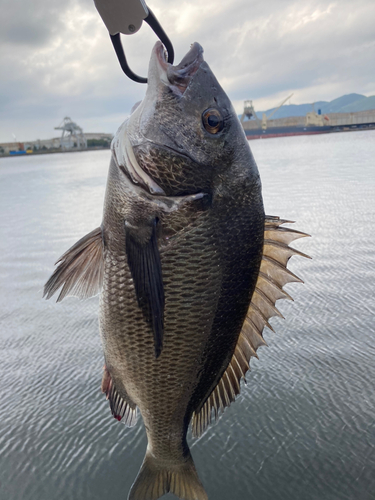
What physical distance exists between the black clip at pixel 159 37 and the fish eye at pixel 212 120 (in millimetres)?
294

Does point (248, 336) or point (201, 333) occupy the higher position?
point (201, 333)

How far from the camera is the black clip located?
62.6 inches

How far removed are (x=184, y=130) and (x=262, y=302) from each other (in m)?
0.81

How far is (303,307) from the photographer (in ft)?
11.9

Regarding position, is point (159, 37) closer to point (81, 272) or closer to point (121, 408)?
point (81, 272)

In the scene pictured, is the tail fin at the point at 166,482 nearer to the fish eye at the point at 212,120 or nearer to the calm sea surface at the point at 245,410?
the calm sea surface at the point at 245,410

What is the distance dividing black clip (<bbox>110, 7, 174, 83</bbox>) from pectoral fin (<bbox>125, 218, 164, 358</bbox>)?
2.34 ft

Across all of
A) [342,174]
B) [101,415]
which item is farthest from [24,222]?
[342,174]

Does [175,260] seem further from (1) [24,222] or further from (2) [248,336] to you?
(1) [24,222]

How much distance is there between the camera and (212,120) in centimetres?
166

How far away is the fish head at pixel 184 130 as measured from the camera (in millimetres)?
1620

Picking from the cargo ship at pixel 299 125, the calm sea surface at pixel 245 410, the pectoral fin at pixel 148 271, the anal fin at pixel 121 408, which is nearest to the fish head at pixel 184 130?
the pectoral fin at pixel 148 271

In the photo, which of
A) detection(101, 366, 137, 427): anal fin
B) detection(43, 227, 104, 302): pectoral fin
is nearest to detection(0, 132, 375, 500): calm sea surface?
detection(101, 366, 137, 427): anal fin

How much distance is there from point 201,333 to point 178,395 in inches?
12.6
